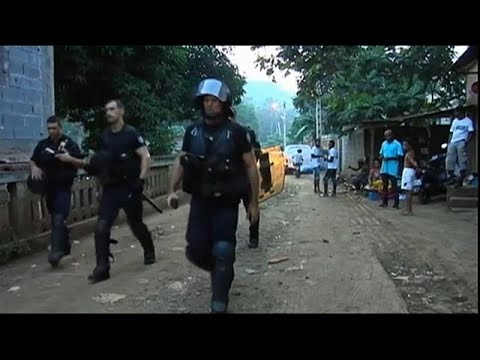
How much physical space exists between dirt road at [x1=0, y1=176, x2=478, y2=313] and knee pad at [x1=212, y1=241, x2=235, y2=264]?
418 millimetres

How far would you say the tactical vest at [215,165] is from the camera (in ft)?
10.1

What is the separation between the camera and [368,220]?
6.75 metres

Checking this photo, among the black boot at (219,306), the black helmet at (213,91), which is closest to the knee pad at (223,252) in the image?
the black boot at (219,306)

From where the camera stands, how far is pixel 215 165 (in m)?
3.07

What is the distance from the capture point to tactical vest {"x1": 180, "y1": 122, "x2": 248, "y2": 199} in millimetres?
3068

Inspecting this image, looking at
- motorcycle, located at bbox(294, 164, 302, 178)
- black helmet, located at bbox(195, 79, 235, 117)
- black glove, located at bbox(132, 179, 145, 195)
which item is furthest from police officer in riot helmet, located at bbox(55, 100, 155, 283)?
motorcycle, located at bbox(294, 164, 302, 178)

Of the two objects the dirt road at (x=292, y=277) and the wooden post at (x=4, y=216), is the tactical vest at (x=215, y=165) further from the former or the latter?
the wooden post at (x=4, y=216)

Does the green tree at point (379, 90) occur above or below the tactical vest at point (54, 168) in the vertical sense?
above

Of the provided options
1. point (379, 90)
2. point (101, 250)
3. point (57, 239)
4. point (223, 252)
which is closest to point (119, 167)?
point (101, 250)

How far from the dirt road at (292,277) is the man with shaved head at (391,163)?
0.71 m

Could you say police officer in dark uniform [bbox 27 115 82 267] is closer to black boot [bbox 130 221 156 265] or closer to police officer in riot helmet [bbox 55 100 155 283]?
police officer in riot helmet [bbox 55 100 155 283]

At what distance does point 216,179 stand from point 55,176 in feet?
6.74
